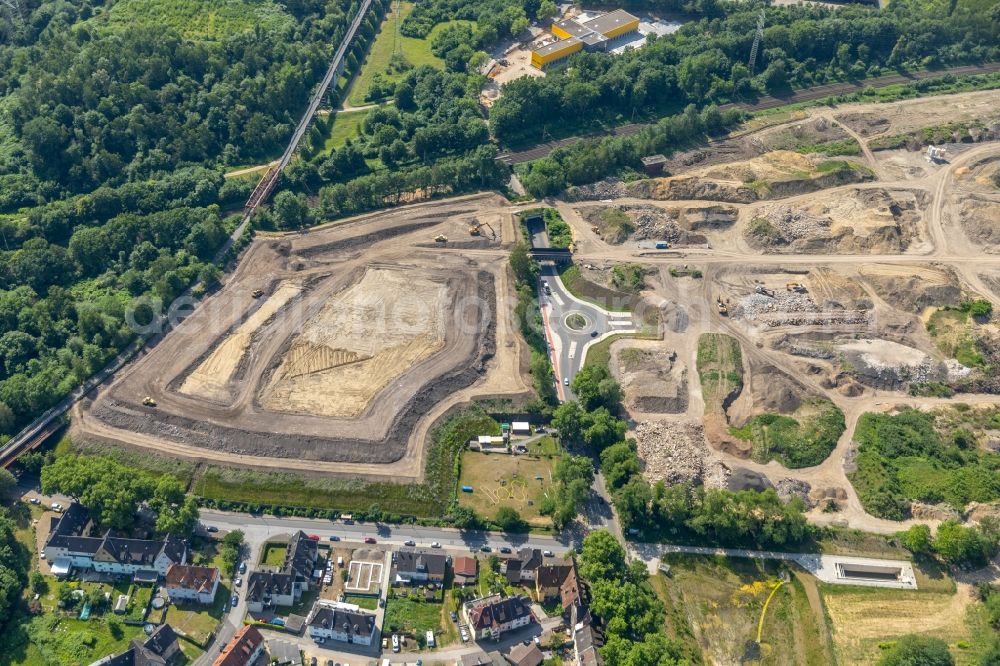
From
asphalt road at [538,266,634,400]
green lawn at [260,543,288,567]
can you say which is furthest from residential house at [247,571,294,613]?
asphalt road at [538,266,634,400]

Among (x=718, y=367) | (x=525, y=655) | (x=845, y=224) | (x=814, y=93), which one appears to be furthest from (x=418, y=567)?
(x=814, y=93)

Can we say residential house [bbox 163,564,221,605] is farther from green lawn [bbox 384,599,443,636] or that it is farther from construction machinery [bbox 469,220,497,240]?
construction machinery [bbox 469,220,497,240]

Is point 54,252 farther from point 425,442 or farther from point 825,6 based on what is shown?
point 825,6

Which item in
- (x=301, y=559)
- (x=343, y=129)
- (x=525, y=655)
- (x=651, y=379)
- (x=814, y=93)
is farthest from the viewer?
(x=814, y=93)

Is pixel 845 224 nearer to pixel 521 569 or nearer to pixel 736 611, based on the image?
pixel 736 611

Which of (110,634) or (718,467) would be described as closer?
(110,634)

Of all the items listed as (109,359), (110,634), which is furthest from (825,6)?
(110,634)
